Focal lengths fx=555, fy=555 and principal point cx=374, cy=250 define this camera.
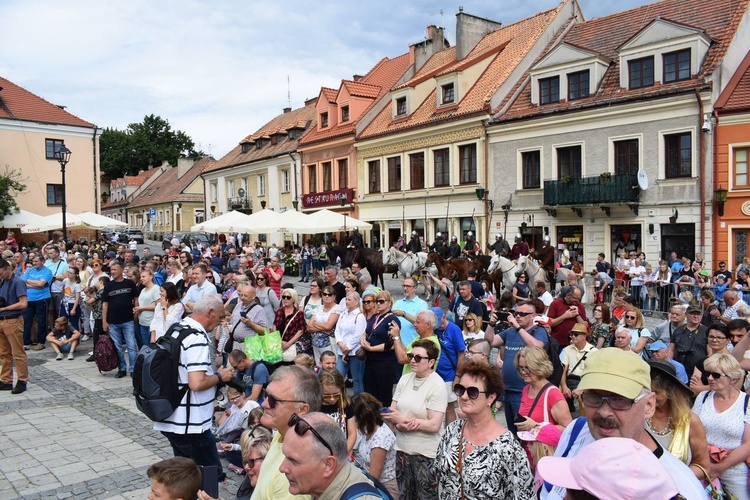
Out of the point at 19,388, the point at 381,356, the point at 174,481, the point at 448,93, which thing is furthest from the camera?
the point at 448,93

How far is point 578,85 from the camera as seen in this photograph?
2358cm

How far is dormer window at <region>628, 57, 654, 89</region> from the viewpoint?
70.1ft

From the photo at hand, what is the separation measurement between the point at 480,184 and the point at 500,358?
819 inches

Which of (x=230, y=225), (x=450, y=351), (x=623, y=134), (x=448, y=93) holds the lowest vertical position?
(x=450, y=351)

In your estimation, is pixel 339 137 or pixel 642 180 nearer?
pixel 642 180

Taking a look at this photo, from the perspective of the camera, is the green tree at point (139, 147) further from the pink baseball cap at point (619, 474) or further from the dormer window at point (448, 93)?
the pink baseball cap at point (619, 474)

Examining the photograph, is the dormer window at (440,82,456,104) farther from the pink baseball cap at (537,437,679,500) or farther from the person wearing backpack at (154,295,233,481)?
the pink baseball cap at (537,437,679,500)

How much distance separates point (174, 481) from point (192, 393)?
1.32m

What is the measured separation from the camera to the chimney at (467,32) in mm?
31391

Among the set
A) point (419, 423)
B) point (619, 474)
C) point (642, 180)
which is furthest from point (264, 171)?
point (619, 474)

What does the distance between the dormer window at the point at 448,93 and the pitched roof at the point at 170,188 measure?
32054mm

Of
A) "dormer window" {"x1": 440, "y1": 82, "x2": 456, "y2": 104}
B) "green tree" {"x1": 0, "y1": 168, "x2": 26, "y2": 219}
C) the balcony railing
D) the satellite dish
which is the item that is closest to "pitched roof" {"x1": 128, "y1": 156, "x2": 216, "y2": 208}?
"green tree" {"x1": 0, "y1": 168, "x2": 26, "y2": 219}

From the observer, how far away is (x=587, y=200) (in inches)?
880

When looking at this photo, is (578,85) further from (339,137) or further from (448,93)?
(339,137)
